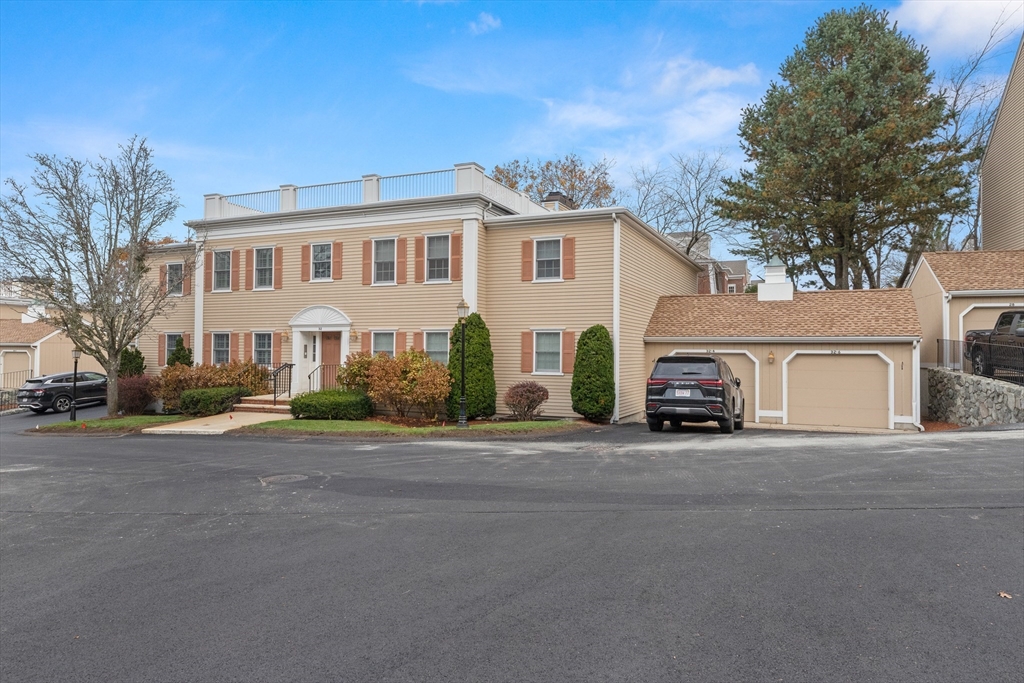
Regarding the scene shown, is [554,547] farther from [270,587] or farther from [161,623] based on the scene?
[161,623]

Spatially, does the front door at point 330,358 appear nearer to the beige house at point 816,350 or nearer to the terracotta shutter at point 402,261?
the terracotta shutter at point 402,261

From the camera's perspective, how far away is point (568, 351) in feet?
68.6

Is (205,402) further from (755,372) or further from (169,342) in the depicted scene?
(755,372)

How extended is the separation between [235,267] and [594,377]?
14.3 m

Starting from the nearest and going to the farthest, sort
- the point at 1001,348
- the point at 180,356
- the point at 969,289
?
the point at 1001,348 → the point at 969,289 → the point at 180,356

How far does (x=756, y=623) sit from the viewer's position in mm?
4547

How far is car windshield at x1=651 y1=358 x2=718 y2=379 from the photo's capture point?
50.2 feet

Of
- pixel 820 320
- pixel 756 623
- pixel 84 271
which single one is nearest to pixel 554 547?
pixel 756 623

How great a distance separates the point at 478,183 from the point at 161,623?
1832 centimetres

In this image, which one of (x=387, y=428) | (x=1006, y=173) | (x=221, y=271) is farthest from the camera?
(x=1006, y=173)

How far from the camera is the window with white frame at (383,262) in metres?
22.8

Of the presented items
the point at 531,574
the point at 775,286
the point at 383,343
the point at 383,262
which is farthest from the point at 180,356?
the point at 531,574

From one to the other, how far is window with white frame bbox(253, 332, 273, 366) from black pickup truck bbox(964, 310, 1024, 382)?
2263 cm

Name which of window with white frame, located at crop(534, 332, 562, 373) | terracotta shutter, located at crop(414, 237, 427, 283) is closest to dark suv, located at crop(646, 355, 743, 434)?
window with white frame, located at crop(534, 332, 562, 373)
